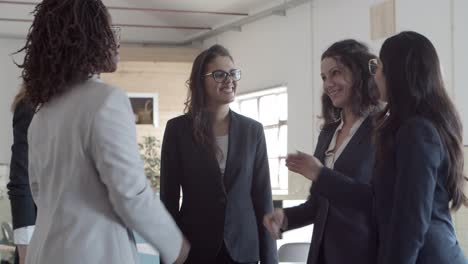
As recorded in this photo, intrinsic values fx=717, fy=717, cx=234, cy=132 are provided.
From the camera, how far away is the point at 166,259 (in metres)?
1.99

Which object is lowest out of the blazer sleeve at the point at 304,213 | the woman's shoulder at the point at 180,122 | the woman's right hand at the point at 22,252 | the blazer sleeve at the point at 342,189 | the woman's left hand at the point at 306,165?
the woman's right hand at the point at 22,252

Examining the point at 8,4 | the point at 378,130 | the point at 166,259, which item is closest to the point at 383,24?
the point at 378,130

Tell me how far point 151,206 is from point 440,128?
2.93 ft

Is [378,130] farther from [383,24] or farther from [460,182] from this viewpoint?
[383,24]

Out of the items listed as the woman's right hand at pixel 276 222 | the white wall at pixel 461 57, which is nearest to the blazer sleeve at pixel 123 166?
the woman's right hand at pixel 276 222

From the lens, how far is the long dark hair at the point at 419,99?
2.17 m

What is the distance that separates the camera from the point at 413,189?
2.09 meters

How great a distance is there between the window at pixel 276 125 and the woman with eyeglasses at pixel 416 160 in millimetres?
7312

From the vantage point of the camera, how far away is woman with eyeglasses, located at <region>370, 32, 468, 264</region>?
209 centimetres

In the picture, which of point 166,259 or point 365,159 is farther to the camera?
point 365,159

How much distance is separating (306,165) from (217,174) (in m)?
0.68

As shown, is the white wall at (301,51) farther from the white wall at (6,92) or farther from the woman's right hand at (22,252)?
the woman's right hand at (22,252)

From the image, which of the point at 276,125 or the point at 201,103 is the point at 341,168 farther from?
the point at 276,125

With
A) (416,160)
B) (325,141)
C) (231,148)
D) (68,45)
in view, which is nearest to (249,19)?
(231,148)
